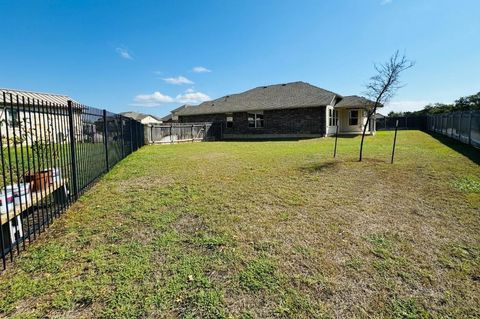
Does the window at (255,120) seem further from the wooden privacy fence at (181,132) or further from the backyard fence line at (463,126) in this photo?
the backyard fence line at (463,126)

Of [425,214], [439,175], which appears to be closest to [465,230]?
[425,214]

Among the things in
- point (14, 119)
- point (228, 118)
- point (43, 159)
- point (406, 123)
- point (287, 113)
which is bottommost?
point (43, 159)

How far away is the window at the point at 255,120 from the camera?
924 inches

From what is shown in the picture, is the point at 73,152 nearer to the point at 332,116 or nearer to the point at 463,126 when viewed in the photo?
the point at 463,126

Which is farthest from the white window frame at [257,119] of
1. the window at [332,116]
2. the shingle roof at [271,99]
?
the window at [332,116]

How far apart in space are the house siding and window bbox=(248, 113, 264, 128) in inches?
11.8

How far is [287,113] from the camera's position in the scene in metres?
21.8

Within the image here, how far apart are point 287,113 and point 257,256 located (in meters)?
19.8

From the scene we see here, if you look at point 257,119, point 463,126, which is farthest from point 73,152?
point 257,119

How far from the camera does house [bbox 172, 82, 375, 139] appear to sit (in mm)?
20609

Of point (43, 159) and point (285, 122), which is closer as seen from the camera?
point (43, 159)

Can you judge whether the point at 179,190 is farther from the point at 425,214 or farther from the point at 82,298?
the point at 425,214

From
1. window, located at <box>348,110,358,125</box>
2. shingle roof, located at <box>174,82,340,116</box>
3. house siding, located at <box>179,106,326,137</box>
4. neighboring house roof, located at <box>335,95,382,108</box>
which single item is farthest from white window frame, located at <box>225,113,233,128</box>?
window, located at <box>348,110,358,125</box>

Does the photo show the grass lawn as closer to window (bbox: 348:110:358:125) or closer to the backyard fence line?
the backyard fence line
